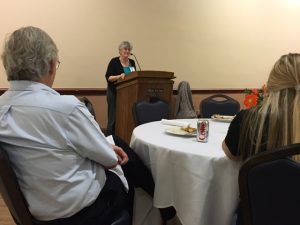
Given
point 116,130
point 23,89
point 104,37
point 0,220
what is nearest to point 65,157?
point 23,89

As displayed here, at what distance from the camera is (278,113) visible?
123 centimetres

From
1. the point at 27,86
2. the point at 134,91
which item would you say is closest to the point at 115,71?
the point at 134,91

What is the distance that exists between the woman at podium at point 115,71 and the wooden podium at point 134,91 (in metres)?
0.15

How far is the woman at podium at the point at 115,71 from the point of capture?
4.35 metres

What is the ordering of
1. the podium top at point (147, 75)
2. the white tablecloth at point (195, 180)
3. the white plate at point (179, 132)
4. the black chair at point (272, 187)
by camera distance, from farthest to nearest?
the podium top at point (147, 75), the white plate at point (179, 132), the white tablecloth at point (195, 180), the black chair at point (272, 187)

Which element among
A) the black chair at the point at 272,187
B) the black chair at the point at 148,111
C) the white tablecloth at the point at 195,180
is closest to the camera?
the black chair at the point at 272,187

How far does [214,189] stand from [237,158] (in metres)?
0.19

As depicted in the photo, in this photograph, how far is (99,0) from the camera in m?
4.60

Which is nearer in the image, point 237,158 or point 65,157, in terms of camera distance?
point 65,157

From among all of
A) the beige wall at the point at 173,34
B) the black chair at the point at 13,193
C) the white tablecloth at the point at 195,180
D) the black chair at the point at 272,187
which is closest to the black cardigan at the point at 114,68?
the beige wall at the point at 173,34

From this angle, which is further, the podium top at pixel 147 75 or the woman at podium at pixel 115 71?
the woman at podium at pixel 115 71

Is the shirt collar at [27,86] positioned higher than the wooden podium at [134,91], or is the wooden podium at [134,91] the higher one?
the shirt collar at [27,86]

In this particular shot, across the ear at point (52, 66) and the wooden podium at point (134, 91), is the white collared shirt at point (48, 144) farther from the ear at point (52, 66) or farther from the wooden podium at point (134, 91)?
the wooden podium at point (134, 91)

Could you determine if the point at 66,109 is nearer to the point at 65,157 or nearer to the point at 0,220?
the point at 65,157
